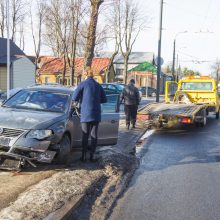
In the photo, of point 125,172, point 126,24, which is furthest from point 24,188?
point 126,24

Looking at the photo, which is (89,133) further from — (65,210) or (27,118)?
(65,210)

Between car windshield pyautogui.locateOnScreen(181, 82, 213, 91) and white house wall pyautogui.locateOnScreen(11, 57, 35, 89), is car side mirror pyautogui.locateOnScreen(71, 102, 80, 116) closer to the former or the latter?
car windshield pyautogui.locateOnScreen(181, 82, 213, 91)

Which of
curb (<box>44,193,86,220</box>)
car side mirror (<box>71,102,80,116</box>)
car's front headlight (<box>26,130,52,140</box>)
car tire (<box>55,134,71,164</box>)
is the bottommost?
curb (<box>44,193,86,220</box>)

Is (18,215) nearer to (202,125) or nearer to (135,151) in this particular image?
(135,151)

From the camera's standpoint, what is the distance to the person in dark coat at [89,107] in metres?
8.06

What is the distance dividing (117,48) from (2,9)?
13.4 meters

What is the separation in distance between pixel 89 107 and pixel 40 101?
1.06m

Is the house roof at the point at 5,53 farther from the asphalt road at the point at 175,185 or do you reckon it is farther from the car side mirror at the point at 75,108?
the car side mirror at the point at 75,108

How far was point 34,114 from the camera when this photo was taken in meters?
7.61

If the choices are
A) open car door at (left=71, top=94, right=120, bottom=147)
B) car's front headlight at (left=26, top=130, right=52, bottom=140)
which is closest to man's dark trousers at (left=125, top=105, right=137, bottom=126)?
open car door at (left=71, top=94, right=120, bottom=147)

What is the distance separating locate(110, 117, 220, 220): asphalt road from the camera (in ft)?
18.4

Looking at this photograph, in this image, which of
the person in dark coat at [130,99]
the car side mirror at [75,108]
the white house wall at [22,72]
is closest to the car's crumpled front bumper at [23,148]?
the car side mirror at [75,108]

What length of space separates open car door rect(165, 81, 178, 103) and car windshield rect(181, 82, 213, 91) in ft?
1.61

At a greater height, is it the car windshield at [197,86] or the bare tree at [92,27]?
the bare tree at [92,27]
